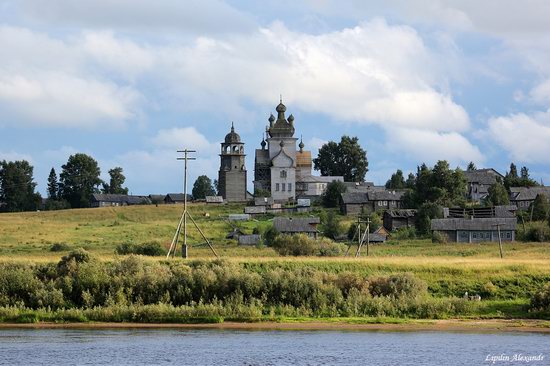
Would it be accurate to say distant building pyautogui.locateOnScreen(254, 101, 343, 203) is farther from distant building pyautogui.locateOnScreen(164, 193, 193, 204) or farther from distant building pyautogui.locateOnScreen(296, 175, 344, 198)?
distant building pyautogui.locateOnScreen(164, 193, 193, 204)

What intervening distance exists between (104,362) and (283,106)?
123 metres

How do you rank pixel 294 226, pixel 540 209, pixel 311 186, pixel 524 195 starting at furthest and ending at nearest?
pixel 311 186
pixel 524 195
pixel 540 209
pixel 294 226

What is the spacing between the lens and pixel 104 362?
37344mm

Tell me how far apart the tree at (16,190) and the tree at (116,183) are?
2215cm

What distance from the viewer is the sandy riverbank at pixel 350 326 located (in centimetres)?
4716

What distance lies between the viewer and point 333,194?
452 ft

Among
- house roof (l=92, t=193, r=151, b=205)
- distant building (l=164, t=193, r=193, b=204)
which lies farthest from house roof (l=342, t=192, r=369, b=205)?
house roof (l=92, t=193, r=151, b=205)

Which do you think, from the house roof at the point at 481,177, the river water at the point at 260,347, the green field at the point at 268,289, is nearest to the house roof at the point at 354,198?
the house roof at the point at 481,177

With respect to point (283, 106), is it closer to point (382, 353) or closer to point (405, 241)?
point (405, 241)

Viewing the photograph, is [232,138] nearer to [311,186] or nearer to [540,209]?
[311,186]

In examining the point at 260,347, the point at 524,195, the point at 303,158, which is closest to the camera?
the point at 260,347

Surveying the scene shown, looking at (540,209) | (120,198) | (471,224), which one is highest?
(120,198)

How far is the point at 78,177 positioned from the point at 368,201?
54.1 meters

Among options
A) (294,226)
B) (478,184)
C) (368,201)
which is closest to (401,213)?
(368,201)
